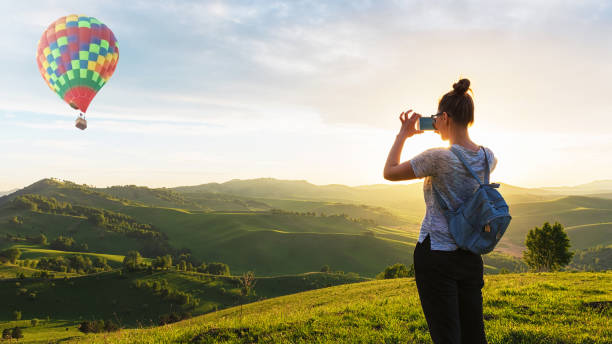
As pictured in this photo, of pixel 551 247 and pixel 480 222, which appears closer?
pixel 480 222

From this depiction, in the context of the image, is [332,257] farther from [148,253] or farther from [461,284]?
[461,284]

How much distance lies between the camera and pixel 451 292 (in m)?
2.82

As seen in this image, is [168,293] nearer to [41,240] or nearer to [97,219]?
[41,240]

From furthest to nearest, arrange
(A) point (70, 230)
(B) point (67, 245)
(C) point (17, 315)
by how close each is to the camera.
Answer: (A) point (70, 230) → (B) point (67, 245) → (C) point (17, 315)

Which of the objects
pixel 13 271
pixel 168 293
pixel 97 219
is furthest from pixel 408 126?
pixel 97 219

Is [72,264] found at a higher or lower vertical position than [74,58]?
lower

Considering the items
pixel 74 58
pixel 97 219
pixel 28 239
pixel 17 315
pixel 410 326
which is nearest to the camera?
pixel 410 326

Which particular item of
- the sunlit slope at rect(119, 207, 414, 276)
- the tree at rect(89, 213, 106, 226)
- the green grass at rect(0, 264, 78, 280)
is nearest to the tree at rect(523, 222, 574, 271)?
the sunlit slope at rect(119, 207, 414, 276)

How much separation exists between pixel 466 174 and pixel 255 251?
14727cm

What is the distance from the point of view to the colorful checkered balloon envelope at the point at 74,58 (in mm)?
39719

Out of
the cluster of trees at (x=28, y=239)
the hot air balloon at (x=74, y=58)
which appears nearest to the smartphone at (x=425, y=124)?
the hot air balloon at (x=74, y=58)

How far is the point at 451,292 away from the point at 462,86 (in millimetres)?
1838

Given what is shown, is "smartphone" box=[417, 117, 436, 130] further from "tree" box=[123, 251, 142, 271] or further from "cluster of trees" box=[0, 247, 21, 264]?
"cluster of trees" box=[0, 247, 21, 264]

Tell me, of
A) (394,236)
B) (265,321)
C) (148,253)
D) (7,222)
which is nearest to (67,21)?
(265,321)
